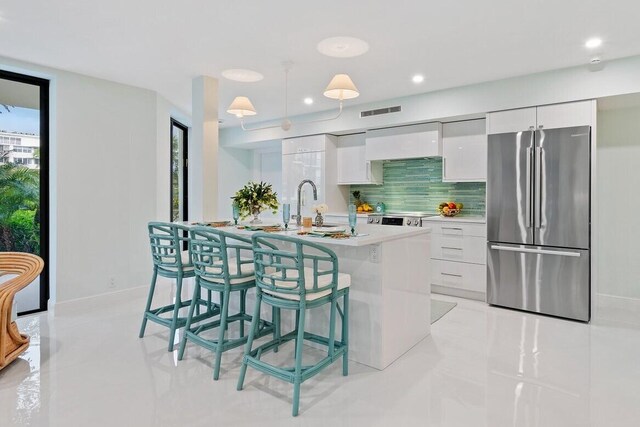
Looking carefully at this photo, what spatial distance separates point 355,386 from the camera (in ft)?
7.95

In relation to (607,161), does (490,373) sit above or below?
below

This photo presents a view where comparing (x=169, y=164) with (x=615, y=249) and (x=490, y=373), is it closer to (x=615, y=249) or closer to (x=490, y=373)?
(x=490, y=373)

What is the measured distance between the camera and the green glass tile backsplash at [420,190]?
5.00 metres

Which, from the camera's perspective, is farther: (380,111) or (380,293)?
(380,111)

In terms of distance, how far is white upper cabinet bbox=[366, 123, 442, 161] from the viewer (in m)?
4.81

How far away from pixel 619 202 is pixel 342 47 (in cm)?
351

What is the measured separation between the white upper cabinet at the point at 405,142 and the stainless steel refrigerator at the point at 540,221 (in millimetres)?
737

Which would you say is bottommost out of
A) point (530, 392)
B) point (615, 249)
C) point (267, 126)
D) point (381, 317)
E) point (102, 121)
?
point (530, 392)

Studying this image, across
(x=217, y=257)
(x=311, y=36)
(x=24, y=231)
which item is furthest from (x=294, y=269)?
(x=24, y=231)

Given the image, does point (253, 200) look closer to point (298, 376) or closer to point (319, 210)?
point (319, 210)

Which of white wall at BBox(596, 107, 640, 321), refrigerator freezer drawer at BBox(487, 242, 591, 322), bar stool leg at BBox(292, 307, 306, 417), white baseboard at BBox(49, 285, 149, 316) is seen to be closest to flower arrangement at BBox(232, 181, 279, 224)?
bar stool leg at BBox(292, 307, 306, 417)

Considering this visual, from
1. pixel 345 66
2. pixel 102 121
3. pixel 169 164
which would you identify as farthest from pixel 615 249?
pixel 102 121

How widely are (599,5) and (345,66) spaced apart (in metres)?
2.07

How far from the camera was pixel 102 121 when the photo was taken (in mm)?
4301
